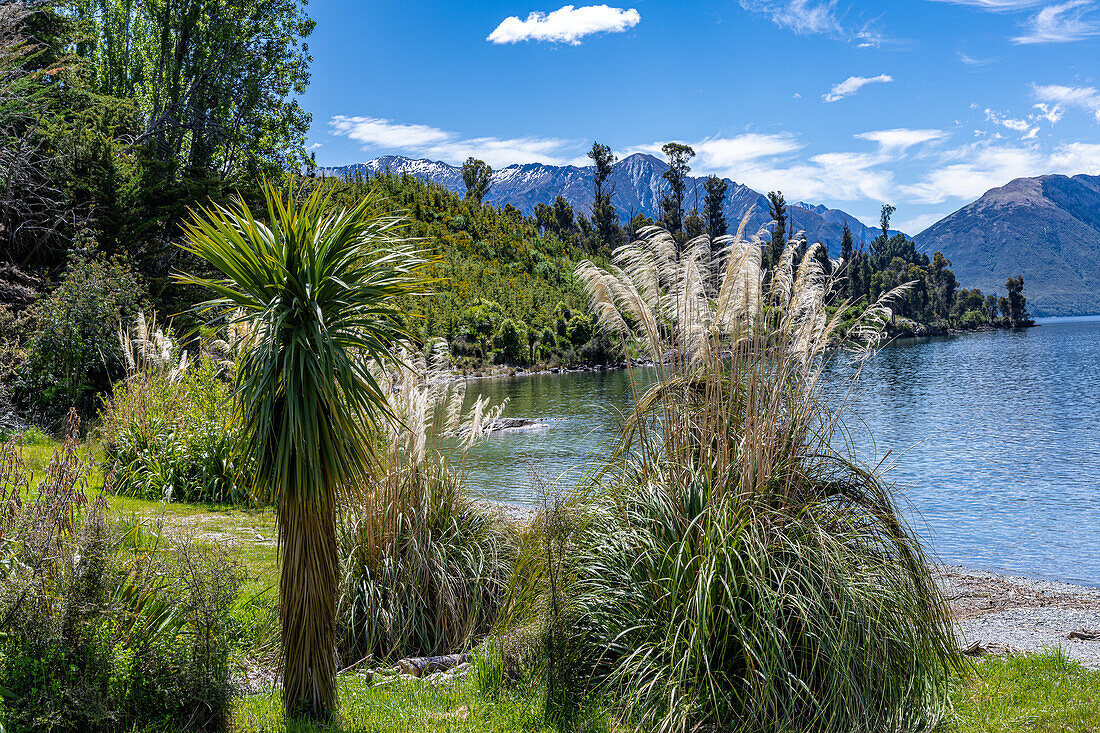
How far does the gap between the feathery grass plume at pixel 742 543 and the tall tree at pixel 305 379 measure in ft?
5.42

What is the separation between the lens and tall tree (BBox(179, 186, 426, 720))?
3.83 metres

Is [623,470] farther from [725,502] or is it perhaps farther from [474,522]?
[474,522]

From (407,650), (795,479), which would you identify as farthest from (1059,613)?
(407,650)

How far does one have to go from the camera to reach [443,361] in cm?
712

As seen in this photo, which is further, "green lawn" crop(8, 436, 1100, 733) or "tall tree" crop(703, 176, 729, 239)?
"tall tree" crop(703, 176, 729, 239)

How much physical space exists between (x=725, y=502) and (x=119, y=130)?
89.1 ft

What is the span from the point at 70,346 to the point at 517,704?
13081 mm

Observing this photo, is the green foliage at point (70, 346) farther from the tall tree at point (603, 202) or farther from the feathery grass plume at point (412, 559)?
the tall tree at point (603, 202)

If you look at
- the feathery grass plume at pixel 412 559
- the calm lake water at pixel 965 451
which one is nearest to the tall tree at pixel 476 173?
the calm lake water at pixel 965 451

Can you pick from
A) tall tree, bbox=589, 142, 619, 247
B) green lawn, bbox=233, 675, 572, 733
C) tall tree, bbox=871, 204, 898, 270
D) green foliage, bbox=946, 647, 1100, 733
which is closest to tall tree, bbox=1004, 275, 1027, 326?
tall tree, bbox=871, 204, 898, 270

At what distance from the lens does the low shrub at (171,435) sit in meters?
10.5

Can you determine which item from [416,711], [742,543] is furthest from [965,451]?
[416,711]

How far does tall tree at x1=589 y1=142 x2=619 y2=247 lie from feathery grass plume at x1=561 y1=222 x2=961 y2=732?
94676 mm

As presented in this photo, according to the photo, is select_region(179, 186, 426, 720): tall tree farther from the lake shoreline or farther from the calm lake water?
the lake shoreline
